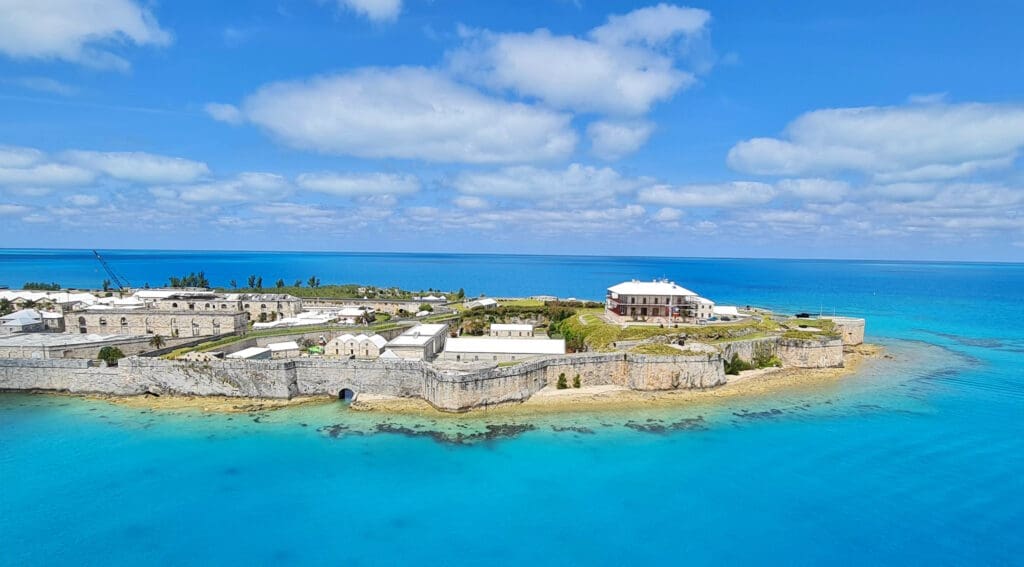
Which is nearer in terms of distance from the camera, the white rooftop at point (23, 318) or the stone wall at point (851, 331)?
the white rooftop at point (23, 318)

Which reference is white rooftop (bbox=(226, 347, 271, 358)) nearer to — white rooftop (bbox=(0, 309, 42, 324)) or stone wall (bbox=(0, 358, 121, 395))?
stone wall (bbox=(0, 358, 121, 395))

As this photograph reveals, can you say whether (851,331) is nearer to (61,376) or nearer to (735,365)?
(735,365)

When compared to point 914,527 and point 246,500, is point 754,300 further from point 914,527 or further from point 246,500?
point 246,500

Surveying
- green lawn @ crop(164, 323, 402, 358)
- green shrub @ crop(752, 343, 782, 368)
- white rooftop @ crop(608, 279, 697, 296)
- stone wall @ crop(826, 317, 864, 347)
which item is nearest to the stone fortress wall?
green lawn @ crop(164, 323, 402, 358)

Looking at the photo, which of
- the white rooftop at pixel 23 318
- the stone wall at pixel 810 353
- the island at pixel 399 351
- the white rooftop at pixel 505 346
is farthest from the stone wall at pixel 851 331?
the white rooftop at pixel 23 318

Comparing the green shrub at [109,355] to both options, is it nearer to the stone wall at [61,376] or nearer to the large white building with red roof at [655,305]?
the stone wall at [61,376]

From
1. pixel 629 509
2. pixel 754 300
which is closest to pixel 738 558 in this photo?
pixel 629 509

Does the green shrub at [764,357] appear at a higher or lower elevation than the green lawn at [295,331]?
lower

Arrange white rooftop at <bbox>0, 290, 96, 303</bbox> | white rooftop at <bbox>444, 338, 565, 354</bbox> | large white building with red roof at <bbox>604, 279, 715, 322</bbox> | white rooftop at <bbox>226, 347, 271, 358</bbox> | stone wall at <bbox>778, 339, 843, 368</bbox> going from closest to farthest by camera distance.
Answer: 1. white rooftop at <bbox>226, 347, 271, 358</bbox>
2. white rooftop at <bbox>444, 338, 565, 354</bbox>
3. stone wall at <bbox>778, 339, 843, 368</bbox>
4. large white building with red roof at <bbox>604, 279, 715, 322</bbox>
5. white rooftop at <bbox>0, 290, 96, 303</bbox>

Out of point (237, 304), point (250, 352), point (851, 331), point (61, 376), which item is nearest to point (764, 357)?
point (851, 331)
